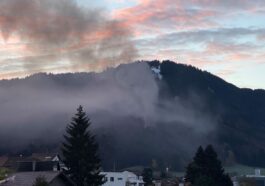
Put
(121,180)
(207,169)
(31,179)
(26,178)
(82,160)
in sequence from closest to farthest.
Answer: (31,179) → (26,178) → (82,160) → (207,169) → (121,180)

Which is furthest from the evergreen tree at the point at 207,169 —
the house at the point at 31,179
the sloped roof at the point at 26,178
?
the sloped roof at the point at 26,178

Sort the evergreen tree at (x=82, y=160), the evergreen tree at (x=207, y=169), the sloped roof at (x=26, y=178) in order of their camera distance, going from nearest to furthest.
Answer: the sloped roof at (x=26, y=178) → the evergreen tree at (x=82, y=160) → the evergreen tree at (x=207, y=169)

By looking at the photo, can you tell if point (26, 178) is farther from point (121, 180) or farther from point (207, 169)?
point (121, 180)

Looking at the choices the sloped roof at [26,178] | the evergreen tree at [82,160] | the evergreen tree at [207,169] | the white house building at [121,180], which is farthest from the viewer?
the white house building at [121,180]

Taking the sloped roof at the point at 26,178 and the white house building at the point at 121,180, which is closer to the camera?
the sloped roof at the point at 26,178

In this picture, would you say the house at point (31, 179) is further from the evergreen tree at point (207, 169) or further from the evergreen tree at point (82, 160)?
the evergreen tree at point (207, 169)

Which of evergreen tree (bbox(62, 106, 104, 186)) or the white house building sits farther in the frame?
the white house building

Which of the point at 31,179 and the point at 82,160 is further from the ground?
the point at 82,160

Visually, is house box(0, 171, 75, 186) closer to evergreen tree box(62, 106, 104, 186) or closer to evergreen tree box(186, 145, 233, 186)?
evergreen tree box(62, 106, 104, 186)

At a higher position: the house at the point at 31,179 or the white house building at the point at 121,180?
the white house building at the point at 121,180

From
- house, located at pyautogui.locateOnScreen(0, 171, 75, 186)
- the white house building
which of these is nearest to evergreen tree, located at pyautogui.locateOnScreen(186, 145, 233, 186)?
house, located at pyautogui.locateOnScreen(0, 171, 75, 186)

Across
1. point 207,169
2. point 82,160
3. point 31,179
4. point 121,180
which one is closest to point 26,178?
point 31,179

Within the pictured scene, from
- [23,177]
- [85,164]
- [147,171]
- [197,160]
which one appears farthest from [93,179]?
[147,171]

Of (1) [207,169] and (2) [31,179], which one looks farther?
(1) [207,169]
